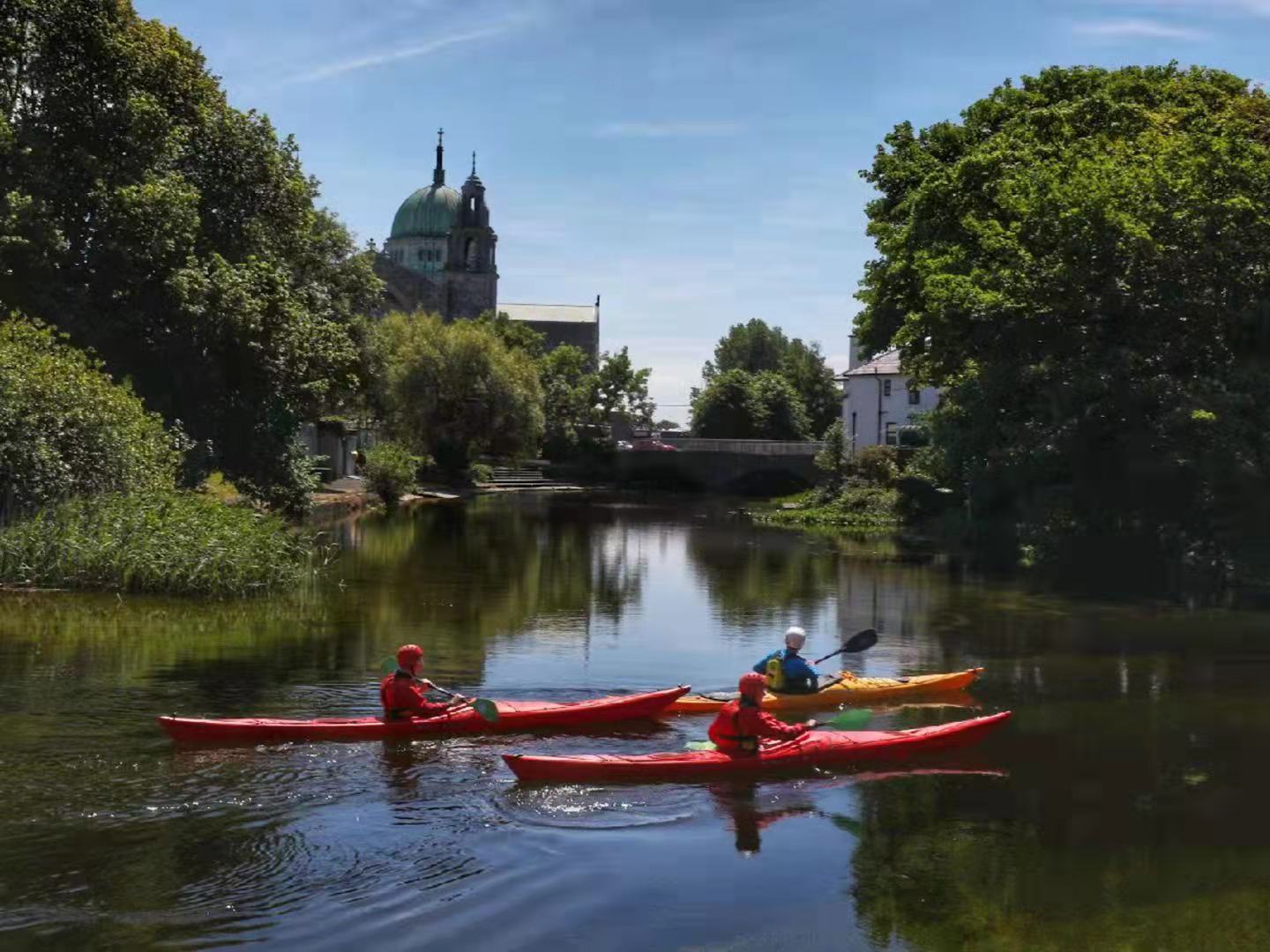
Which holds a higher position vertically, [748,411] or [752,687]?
[748,411]

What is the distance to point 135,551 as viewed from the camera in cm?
2666

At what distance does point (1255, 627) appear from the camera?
27.5 meters

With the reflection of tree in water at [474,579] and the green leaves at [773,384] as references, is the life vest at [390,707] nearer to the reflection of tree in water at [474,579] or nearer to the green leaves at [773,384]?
the reflection of tree in water at [474,579]

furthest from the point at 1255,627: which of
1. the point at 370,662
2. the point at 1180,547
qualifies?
the point at 370,662

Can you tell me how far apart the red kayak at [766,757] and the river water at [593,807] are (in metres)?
0.23

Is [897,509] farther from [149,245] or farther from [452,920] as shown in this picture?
[452,920]

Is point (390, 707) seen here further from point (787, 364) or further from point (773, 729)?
point (787, 364)

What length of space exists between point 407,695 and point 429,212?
132016 mm

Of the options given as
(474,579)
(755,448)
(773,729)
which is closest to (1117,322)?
(474,579)

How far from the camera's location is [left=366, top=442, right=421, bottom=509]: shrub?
209 ft

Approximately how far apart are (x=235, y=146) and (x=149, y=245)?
18.7 feet

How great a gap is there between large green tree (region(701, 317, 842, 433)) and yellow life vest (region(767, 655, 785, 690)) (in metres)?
96.2

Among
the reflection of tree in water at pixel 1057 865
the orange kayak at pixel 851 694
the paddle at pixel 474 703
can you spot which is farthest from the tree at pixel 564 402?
the reflection of tree in water at pixel 1057 865

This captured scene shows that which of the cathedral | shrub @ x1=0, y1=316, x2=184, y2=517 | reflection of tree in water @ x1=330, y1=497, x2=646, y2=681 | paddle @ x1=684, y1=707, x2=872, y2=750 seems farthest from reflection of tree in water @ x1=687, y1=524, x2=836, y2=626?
the cathedral
